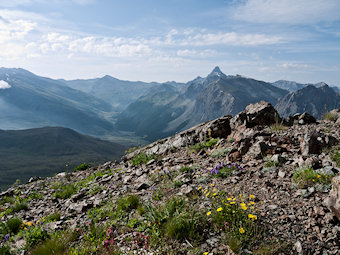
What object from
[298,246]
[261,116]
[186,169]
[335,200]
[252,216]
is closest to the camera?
[298,246]

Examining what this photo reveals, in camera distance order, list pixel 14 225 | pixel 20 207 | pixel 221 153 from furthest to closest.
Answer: pixel 20 207, pixel 221 153, pixel 14 225

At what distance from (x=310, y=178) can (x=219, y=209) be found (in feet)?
10.3

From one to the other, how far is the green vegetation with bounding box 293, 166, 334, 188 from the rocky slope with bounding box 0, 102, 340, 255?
2cm

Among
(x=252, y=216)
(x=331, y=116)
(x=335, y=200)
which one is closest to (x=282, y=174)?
(x=335, y=200)

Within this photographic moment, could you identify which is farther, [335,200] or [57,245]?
[57,245]

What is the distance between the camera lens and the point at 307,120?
1276 cm

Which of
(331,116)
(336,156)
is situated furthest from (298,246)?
(331,116)

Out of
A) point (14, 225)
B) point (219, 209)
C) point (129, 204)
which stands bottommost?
point (14, 225)

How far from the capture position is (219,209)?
16.9 feet

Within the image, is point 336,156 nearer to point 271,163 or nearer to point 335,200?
point 271,163

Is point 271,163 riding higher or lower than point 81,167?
higher

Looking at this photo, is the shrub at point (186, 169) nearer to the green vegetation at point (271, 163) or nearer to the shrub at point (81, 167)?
the green vegetation at point (271, 163)

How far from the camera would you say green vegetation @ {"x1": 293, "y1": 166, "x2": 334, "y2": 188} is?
6.11 meters

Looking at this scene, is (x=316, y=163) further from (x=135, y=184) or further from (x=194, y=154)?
→ (x=135, y=184)
